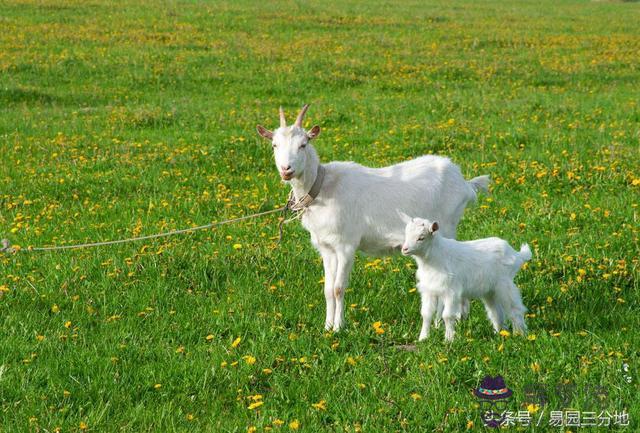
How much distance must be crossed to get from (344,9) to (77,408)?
117 ft

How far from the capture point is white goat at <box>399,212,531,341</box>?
19.0ft

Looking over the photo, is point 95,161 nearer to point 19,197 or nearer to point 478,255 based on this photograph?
point 19,197

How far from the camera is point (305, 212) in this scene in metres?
6.74

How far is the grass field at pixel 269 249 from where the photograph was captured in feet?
17.4

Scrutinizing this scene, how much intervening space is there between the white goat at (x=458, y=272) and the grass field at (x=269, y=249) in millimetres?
275

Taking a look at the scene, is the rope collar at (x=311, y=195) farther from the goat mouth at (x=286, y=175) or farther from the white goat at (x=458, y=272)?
the white goat at (x=458, y=272)

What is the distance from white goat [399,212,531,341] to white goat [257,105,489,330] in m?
0.72

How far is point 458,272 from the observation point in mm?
5895

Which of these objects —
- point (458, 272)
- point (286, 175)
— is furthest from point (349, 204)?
point (458, 272)

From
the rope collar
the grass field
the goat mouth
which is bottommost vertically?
the grass field

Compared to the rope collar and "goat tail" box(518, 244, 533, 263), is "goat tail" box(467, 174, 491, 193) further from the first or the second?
the rope collar

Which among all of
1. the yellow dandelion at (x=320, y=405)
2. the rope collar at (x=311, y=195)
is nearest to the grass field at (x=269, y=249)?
the yellow dandelion at (x=320, y=405)

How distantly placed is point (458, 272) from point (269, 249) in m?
2.84

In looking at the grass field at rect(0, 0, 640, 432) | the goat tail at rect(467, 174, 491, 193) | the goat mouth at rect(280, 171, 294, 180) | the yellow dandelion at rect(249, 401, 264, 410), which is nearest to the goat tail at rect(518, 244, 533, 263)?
the grass field at rect(0, 0, 640, 432)
